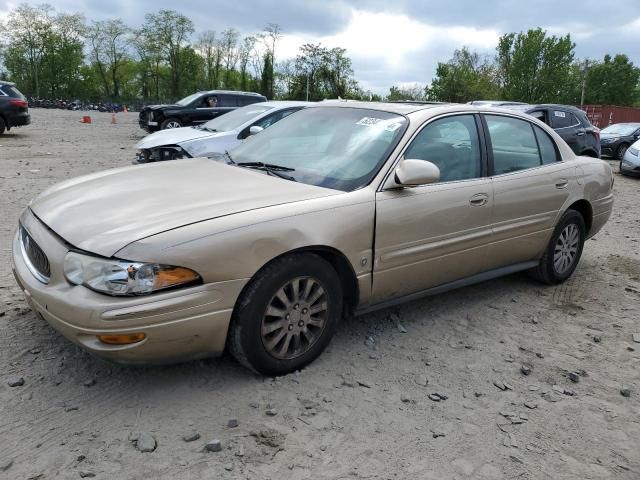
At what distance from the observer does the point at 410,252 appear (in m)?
3.50

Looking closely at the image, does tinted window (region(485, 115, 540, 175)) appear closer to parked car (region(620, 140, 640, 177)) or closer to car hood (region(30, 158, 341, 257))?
car hood (region(30, 158, 341, 257))

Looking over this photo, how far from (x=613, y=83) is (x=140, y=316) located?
75.8 m

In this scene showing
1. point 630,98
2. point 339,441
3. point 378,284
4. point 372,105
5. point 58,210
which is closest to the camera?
point 339,441

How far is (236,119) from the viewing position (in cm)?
984

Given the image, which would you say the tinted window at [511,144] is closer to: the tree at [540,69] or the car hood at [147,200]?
the car hood at [147,200]

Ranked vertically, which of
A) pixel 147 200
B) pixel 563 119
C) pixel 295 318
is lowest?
pixel 295 318

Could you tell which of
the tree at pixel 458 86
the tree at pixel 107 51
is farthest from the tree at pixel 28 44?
the tree at pixel 458 86

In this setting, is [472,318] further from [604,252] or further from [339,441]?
[604,252]

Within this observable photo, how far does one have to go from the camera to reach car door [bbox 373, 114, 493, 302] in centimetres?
338

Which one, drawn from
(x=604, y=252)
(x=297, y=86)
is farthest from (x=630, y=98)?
(x=604, y=252)

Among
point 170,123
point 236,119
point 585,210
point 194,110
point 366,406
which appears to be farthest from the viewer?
point 194,110

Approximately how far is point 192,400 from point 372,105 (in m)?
2.45

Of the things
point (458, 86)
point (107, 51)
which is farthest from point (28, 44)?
point (458, 86)

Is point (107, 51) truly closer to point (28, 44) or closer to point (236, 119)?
point (28, 44)
